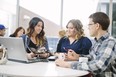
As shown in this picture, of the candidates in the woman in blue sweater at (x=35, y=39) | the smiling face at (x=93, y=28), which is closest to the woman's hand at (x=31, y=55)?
the woman in blue sweater at (x=35, y=39)

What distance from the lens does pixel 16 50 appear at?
219 centimetres

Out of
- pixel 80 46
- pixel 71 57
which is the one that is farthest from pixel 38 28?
pixel 71 57

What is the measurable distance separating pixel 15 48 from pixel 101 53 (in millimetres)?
904

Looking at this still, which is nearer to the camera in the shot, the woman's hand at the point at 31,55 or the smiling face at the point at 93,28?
the smiling face at the point at 93,28

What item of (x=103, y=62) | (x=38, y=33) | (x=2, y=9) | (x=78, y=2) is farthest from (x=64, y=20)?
(x=103, y=62)

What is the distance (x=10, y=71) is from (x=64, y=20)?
13.5 ft

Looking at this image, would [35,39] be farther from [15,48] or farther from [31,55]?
[15,48]

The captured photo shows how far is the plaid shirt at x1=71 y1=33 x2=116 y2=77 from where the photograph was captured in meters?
1.76

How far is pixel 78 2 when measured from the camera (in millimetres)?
5676

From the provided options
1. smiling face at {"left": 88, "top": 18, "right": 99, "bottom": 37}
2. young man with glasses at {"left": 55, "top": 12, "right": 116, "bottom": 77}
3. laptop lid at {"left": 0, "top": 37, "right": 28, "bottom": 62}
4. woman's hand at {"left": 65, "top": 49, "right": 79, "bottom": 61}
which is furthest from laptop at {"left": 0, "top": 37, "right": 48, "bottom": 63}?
smiling face at {"left": 88, "top": 18, "right": 99, "bottom": 37}

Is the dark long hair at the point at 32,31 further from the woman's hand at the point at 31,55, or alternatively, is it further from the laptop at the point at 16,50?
the laptop at the point at 16,50

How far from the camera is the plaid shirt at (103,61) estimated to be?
176 cm

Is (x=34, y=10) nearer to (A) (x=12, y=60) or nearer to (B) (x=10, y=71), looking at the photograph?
(A) (x=12, y=60)

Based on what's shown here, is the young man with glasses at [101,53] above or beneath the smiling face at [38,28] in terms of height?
beneath
